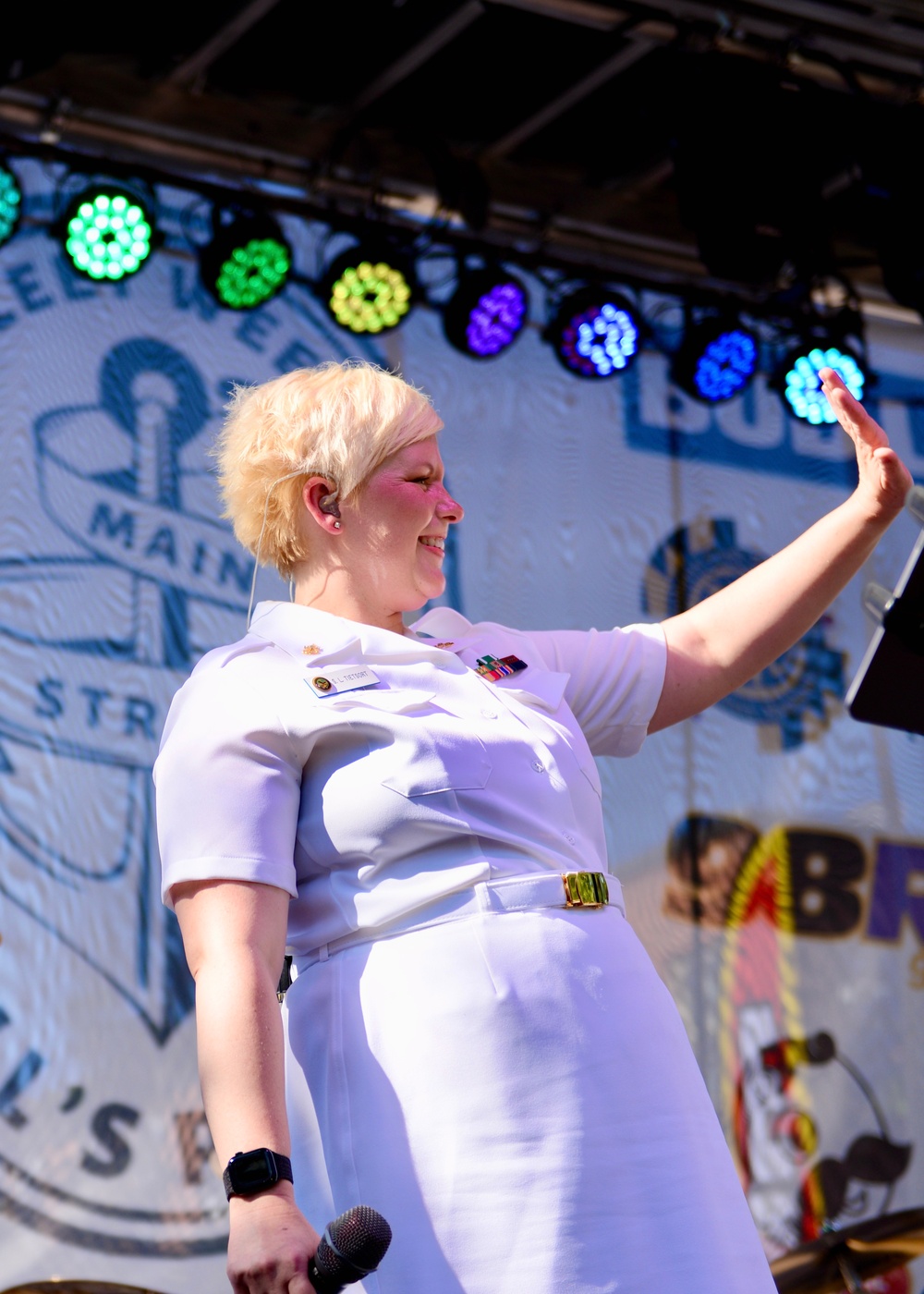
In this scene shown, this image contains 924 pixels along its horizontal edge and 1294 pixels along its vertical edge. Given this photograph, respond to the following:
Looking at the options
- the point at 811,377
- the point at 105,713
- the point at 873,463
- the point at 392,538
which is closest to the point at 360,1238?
the point at 392,538

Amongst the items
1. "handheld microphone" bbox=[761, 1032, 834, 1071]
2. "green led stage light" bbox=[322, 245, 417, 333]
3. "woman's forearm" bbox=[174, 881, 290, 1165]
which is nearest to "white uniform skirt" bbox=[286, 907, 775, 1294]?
"woman's forearm" bbox=[174, 881, 290, 1165]

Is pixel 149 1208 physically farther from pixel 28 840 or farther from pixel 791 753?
pixel 791 753

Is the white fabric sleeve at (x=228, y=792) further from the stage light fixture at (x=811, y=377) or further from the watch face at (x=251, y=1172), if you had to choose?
the stage light fixture at (x=811, y=377)

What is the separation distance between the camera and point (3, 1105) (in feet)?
9.46

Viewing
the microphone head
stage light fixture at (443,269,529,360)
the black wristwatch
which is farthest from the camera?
stage light fixture at (443,269,529,360)

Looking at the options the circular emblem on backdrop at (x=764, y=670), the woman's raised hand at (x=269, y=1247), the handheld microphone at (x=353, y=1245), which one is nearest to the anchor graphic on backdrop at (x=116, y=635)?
the circular emblem on backdrop at (x=764, y=670)

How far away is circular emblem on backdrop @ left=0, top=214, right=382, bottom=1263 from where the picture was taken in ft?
9.63

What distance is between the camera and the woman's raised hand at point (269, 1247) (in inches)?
41.3

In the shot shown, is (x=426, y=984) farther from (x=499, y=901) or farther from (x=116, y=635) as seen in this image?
(x=116, y=635)

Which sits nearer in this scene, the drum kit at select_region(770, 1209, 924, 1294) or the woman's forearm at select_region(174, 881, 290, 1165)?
the woman's forearm at select_region(174, 881, 290, 1165)

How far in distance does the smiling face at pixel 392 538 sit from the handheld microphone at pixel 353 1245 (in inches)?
27.2

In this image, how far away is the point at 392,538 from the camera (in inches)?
61.4

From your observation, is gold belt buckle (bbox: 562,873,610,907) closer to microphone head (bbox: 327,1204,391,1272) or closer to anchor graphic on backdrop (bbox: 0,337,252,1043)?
microphone head (bbox: 327,1204,391,1272)

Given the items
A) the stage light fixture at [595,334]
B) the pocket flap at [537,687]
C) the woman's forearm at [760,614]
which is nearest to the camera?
the pocket flap at [537,687]
